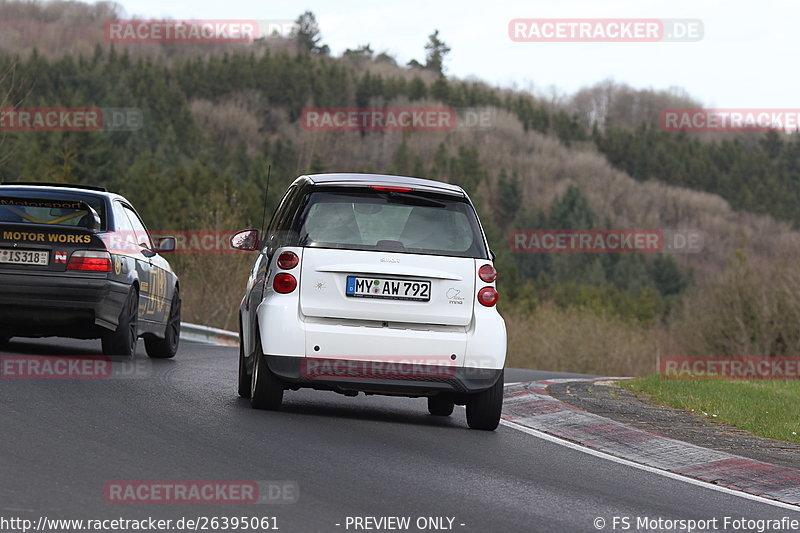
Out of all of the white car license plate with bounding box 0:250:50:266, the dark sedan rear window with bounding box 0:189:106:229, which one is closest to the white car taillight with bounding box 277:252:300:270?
the white car license plate with bounding box 0:250:50:266

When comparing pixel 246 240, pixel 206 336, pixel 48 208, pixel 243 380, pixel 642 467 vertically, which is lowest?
pixel 206 336

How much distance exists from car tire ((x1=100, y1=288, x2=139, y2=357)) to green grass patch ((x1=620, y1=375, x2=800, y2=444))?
6004 millimetres

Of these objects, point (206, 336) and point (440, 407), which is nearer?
point (440, 407)

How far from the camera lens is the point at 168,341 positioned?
1533 centimetres

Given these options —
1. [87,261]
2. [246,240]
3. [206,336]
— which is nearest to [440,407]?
[246,240]

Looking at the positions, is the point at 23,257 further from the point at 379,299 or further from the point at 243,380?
the point at 379,299

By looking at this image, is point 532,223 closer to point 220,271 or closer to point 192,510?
point 220,271

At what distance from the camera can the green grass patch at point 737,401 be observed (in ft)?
38.6

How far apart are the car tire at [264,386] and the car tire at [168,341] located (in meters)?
5.35

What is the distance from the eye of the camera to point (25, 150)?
320ft

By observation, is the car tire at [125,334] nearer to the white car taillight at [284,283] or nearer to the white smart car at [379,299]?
the white smart car at [379,299]

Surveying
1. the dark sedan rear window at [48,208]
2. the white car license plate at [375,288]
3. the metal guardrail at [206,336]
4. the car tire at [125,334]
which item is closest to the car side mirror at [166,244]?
the car tire at [125,334]

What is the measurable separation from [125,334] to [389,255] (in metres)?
4.74

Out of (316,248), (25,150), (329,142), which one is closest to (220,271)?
(316,248)
